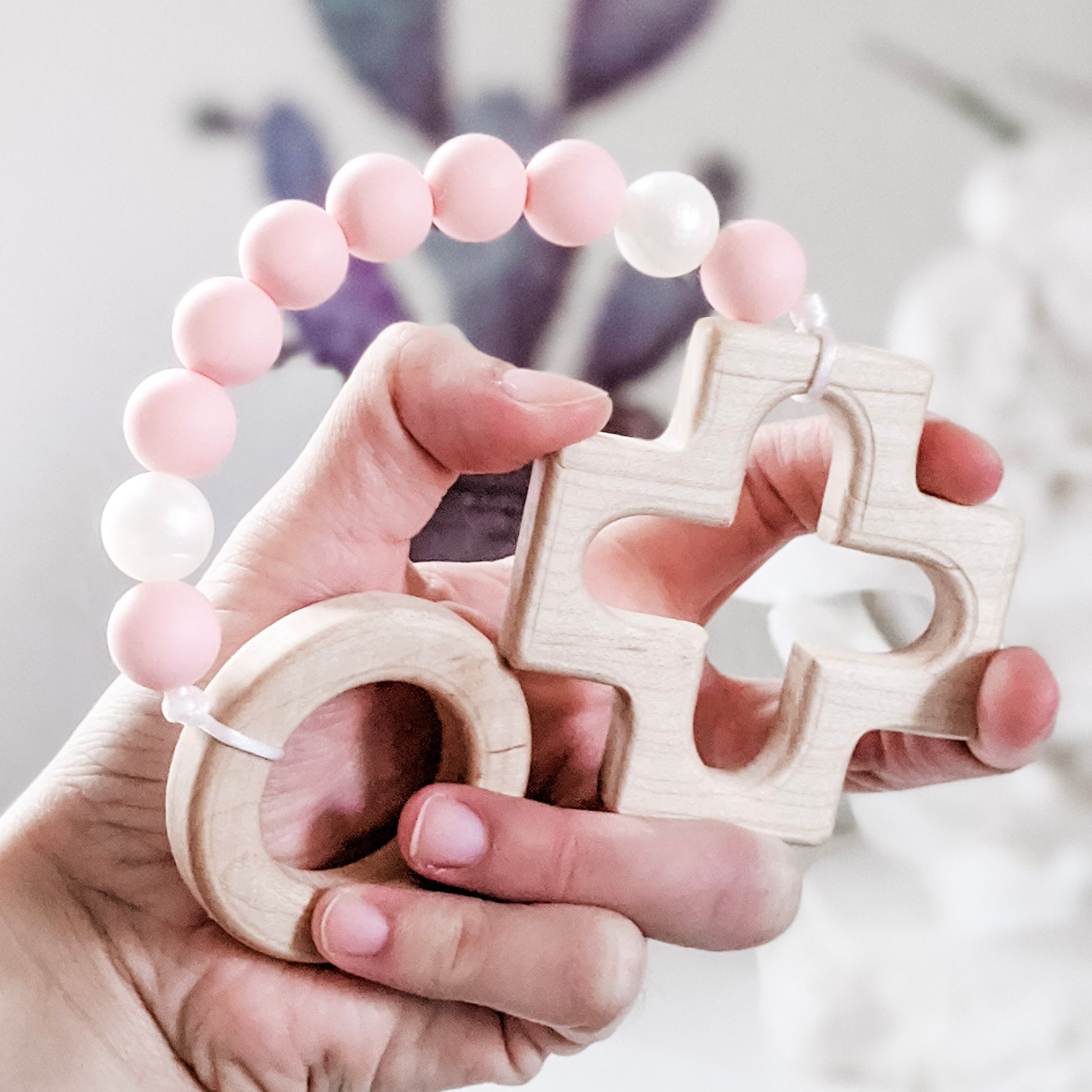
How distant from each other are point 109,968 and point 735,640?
1.53 ft

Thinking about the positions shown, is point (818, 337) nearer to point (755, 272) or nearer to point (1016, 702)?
point (755, 272)

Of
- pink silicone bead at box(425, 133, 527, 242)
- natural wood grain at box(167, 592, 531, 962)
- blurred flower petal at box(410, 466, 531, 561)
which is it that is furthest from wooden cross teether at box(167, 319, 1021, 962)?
blurred flower petal at box(410, 466, 531, 561)

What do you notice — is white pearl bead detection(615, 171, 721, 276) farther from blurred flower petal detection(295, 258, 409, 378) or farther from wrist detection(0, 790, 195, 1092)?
wrist detection(0, 790, 195, 1092)

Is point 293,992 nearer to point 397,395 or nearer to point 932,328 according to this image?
point 397,395

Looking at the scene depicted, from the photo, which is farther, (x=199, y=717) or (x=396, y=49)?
(x=396, y=49)

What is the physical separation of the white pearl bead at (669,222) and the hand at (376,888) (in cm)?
8

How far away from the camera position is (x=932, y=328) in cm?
77

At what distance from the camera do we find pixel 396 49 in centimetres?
68

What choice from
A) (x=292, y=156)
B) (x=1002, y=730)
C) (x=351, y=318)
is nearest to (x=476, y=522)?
(x=351, y=318)

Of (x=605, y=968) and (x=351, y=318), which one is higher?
(x=351, y=318)

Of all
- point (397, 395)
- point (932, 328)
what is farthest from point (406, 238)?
point (932, 328)

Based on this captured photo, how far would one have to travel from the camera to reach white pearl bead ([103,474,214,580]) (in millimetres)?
445

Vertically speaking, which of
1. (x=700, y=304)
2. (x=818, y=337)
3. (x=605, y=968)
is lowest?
(x=605, y=968)

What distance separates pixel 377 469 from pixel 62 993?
1.00ft
